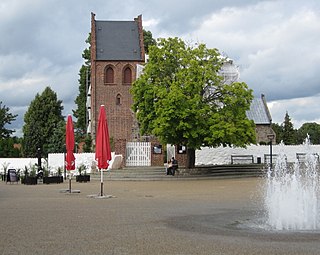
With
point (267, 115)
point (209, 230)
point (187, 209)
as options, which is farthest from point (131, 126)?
point (209, 230)

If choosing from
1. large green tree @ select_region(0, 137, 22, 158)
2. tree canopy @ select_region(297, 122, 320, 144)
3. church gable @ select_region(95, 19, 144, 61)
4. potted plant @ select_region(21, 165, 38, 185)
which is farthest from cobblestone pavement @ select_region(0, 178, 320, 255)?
tree canopy @ select_region(297, 122, 320, 144)

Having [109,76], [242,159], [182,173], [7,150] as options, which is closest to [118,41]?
[109,76]

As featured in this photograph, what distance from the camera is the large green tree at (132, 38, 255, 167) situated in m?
35.6

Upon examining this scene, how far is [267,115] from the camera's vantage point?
6631cm

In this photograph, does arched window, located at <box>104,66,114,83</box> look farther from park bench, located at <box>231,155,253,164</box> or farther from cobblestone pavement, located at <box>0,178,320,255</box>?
cobblestone pavement, located at <box>0,178,320,255</box>

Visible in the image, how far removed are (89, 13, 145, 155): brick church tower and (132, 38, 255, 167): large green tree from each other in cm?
2248

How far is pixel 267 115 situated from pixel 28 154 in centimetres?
3097

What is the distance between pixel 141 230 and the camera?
38.8ft

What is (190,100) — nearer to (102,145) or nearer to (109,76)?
(102,145)

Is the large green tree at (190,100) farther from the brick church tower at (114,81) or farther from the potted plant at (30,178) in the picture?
the brick church tower at (114,81)

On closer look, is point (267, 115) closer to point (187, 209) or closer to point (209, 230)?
point (187, 209)

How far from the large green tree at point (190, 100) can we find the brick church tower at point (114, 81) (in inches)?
885

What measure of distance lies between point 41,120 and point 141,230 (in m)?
59.9

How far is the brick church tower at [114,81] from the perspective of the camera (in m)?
61.8
